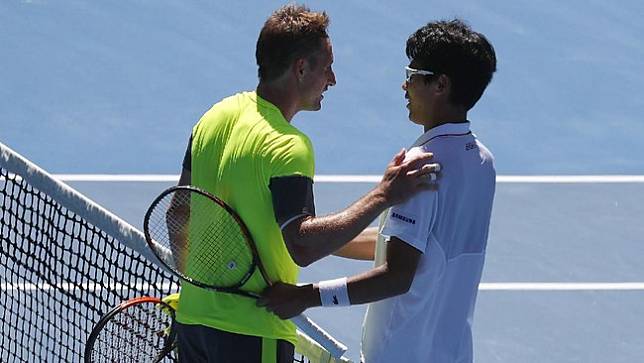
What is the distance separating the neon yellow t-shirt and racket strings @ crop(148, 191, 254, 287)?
4cm

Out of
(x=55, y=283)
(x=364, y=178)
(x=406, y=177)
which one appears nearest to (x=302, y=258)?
(x=406, y=177)

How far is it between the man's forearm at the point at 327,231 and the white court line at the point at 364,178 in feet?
17.4

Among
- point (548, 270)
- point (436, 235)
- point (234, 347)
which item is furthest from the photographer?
point (548, 270)

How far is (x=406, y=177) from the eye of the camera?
3914 mm

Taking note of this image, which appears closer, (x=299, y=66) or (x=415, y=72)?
(x=415, y=72)

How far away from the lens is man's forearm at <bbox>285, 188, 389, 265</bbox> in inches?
156

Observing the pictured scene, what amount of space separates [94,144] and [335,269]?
8.10 feet

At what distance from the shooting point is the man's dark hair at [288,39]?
4203 millimetres

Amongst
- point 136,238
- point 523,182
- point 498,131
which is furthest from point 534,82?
point 136,238

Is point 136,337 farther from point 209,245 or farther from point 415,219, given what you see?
point 415,219

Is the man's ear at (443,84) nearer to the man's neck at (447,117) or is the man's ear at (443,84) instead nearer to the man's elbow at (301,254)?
the man's neck at (447,117)

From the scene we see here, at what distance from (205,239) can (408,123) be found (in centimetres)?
639

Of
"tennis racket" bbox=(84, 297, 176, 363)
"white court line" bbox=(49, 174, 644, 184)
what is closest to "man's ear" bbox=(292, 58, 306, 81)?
"tennis racket" bbox=(84, 297, 176, 363)

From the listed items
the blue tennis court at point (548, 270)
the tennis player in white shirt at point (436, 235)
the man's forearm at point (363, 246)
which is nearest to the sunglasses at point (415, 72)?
the tennis player in white shirt at point (436, 235)
